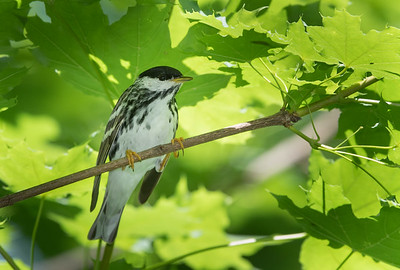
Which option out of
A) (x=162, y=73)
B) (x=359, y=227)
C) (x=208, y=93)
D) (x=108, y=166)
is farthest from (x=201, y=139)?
(x=359, y=227)

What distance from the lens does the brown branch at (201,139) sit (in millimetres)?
1550

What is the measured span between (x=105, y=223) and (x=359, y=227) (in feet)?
3.16

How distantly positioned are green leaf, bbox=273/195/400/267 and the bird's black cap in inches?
21.8

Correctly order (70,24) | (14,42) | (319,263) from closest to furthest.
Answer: (70,24) → (14,42) → (319,263)

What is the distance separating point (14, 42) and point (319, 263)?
134 cm

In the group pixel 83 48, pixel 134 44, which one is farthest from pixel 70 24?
pixel 134 44

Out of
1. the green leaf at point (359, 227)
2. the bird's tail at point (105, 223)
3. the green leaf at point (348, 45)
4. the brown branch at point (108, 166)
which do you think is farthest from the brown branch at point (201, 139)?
the bird's tail at point (105, 223)

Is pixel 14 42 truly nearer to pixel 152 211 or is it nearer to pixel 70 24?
pixel 70 24

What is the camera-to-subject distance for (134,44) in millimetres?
1840

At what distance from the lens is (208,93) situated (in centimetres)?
194

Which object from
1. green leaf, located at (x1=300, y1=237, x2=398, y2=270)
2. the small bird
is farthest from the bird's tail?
green leaf, located at (x1=300, y1=237, x2=398, y2=270)

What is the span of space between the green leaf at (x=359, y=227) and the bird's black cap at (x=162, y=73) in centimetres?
55

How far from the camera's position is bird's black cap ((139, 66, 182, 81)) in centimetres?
195

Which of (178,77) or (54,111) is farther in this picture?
(54,111)
